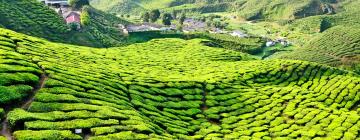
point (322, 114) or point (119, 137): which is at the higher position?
point (119, 137)

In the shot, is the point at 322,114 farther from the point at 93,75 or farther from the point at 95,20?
the point at 95,20

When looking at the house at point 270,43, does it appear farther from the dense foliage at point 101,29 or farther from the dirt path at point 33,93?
the dirt path at point 33,93

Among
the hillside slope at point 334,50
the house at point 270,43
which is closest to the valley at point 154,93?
the hillside slope at point 334,50

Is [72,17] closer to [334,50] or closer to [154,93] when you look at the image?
[154,93]

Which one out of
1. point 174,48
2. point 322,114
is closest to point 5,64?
point 322,114

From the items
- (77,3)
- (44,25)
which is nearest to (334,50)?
(77,3)

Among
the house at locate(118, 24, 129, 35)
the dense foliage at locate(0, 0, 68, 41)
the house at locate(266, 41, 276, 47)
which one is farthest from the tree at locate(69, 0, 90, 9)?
the house at locate(266, 41, 276, 47)

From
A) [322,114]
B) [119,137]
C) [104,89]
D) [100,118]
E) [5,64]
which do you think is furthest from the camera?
[322,114]
